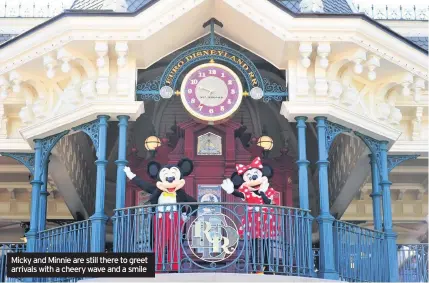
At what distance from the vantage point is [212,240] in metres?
14.9

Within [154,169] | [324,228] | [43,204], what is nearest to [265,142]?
[154,169]

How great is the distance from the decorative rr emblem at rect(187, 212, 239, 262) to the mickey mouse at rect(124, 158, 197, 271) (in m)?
0.25

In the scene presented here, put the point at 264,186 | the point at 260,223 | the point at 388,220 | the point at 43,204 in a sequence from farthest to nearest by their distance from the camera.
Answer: the point at 43,204
the point at 388,220
the point at 264,186
the point at 260,223

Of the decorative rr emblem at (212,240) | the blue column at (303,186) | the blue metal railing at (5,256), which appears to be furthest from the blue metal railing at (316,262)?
the blue metal railing at (5,256)

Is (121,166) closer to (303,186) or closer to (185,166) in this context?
(185,166)

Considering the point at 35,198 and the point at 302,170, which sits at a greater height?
→ the point at 302,170

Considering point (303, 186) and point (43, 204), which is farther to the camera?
point (43, 204)

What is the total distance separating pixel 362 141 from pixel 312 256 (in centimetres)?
258

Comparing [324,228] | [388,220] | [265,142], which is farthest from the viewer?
[265,142]

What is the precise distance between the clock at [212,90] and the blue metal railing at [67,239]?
96.9 inches

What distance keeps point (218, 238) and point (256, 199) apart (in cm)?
140

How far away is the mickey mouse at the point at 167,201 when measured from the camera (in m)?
15.0

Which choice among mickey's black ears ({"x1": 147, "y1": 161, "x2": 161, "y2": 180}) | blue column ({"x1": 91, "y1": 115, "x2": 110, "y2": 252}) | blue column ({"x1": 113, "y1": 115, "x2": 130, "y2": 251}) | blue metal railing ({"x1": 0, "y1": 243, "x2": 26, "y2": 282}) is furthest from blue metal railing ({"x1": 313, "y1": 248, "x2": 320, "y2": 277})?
blue metal railing ({"x1": 0, "y1": 243, "x2": 26, "y2": 282})

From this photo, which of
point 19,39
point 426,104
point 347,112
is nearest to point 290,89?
point 347,112
